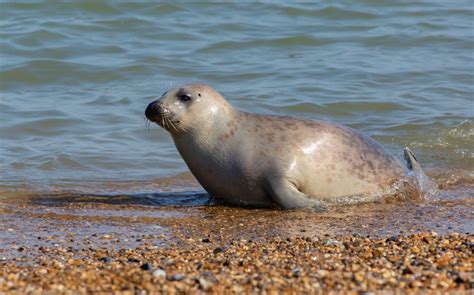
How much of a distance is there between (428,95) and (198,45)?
3832mm

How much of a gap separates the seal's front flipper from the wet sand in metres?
0.11

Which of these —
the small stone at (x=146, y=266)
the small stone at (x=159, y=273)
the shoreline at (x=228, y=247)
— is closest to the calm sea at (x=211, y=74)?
the shoreline at (x=228, y=247)

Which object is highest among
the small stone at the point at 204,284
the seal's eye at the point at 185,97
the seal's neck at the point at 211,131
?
the seal's eye at the point at 185,97

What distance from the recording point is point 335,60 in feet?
45.4

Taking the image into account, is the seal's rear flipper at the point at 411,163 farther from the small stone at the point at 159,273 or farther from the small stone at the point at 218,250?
the small stone at the point at 159,273

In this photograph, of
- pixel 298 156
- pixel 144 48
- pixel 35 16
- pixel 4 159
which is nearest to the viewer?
pixel 298 156

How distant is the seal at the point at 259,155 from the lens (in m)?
7.64

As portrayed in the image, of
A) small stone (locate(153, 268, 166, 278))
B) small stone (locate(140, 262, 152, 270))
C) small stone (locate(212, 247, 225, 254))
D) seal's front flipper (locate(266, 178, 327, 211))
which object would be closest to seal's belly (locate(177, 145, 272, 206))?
seal's front flipper (locate(266, 178, 327, 211))

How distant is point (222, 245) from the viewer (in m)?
6.20

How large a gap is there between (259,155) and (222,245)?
1.61 m

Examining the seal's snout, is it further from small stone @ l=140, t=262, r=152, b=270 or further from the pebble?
the pebble

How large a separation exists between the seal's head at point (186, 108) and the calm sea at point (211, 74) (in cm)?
112

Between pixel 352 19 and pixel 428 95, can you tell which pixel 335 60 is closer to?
pixel 428 95

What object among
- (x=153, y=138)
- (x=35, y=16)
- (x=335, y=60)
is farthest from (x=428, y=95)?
(x=35, y=16)
